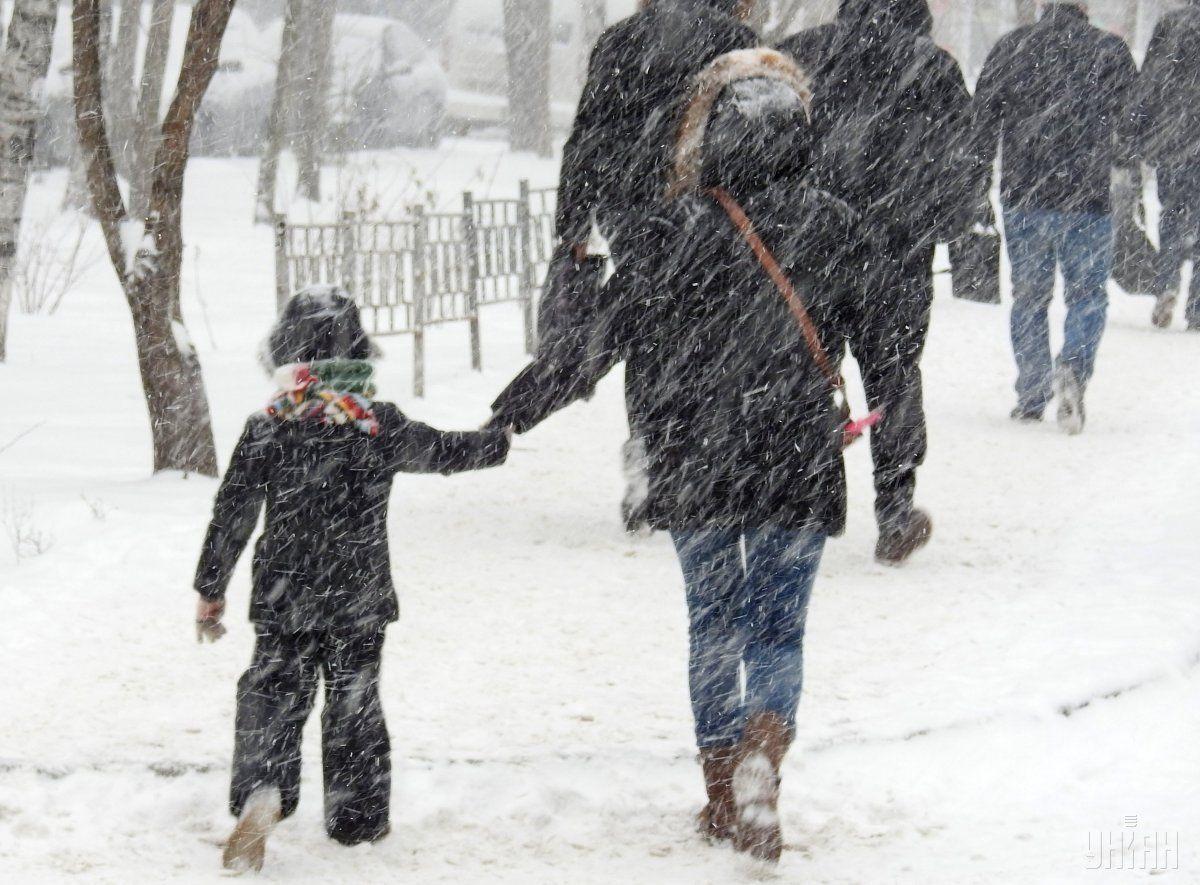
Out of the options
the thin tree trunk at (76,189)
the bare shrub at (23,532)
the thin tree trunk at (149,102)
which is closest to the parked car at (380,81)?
the thin tree trunk at (76,189)

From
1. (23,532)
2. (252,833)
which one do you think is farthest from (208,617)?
(23,532)

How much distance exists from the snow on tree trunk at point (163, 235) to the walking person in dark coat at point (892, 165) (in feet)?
9.25

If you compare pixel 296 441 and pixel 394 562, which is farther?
pixel 394 562

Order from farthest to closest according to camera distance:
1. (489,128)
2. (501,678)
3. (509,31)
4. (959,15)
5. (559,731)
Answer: (959,15), (489,128), (509,31), (501,678), (559,731)

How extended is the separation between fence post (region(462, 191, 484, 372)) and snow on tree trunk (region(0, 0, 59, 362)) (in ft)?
10.3

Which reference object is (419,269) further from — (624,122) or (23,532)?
(624,122)

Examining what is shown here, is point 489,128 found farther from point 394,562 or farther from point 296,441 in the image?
point 296,441

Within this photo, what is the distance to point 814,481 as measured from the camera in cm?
385

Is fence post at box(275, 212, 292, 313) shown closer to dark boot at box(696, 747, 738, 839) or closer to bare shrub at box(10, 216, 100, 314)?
bare shrub at box(10, 216, 100, 314)

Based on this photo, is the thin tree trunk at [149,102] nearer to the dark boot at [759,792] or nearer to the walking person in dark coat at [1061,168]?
the walking person in dark coat at [1061,168]

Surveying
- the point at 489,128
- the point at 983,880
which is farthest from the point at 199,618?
the point at 489,128

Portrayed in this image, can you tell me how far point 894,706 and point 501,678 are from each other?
1.23 meters

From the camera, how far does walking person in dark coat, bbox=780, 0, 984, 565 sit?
6348 mm

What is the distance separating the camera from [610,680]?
5219 mm
